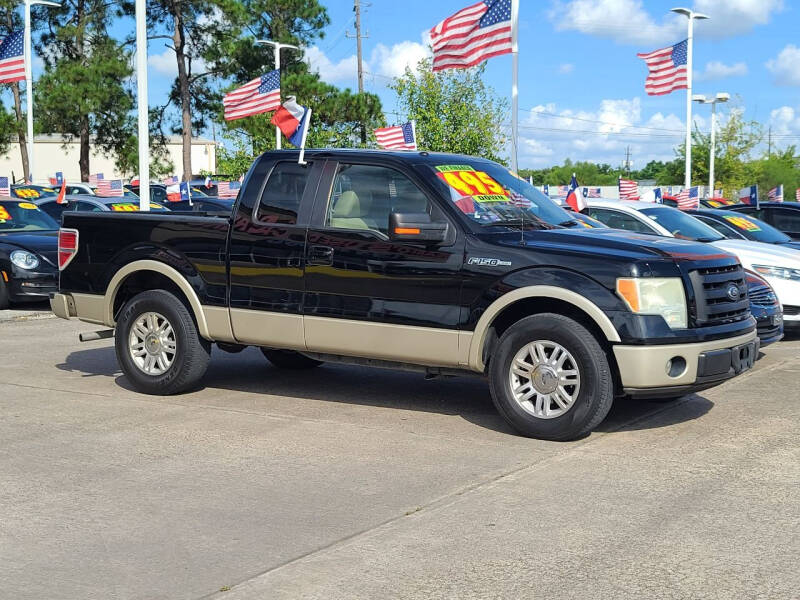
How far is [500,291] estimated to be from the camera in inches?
279

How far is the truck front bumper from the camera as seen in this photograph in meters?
6.66

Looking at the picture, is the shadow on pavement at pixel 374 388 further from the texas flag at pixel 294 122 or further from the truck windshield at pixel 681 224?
the truck windshield at pixel 681 224

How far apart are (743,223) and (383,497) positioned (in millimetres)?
10735

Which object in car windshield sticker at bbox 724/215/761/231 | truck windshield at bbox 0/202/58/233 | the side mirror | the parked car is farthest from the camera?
the parked car

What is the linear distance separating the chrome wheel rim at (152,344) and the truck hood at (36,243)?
630 cm

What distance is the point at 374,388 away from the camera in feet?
29.5

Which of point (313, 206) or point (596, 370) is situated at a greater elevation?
point (313, 206)

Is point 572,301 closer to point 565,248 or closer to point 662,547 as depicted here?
point 565,248

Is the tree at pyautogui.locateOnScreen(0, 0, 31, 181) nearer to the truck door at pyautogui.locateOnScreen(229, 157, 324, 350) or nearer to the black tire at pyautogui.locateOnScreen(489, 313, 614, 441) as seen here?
the truck door at pyautogui.locateOnScreen(229, 157, 324, 350)

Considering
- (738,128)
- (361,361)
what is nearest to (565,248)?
(361,361)

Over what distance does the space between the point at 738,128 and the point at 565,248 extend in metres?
60.0

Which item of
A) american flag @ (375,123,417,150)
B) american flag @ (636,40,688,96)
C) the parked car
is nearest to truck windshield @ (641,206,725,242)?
the parked car

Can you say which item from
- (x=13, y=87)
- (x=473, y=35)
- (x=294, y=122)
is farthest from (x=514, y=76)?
(x=13, y=87)

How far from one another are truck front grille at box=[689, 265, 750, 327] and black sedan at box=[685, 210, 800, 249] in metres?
7.41
